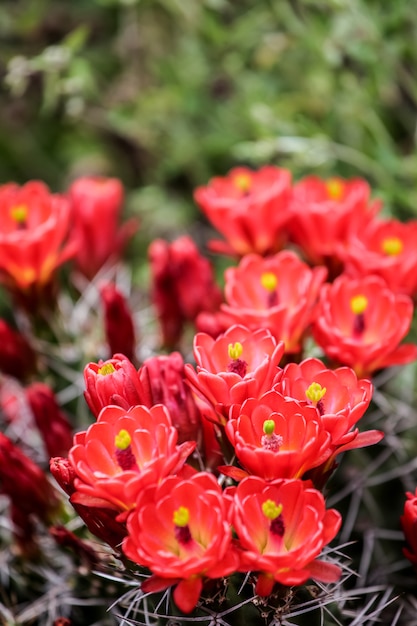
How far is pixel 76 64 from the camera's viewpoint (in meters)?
1.35

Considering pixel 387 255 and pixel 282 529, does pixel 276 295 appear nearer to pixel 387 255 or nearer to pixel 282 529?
pixel 387 255

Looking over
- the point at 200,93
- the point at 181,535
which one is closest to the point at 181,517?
the point at 181,535

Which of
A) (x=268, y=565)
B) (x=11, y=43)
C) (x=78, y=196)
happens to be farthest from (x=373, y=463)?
(x=11, y=43)

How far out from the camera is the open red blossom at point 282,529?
0.60m

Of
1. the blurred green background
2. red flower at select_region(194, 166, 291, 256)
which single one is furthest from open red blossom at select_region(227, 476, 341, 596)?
the blurred green background

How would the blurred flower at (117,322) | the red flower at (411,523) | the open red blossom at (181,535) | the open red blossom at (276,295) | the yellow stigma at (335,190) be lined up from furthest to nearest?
1. the yellow stigma at (335,190)
2. the blurred flower at (117,322)
3. the open red blossom at (276,295)
4. the red flower at (411,523)
5. the open red blossom at (181,535)

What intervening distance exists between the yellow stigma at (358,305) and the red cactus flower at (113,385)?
0.26m

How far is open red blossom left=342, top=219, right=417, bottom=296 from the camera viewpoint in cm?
91

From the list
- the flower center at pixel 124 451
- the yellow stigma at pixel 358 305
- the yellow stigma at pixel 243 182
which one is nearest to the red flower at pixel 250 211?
the yellow stigma at pixel 243 182

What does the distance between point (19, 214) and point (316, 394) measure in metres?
0.50

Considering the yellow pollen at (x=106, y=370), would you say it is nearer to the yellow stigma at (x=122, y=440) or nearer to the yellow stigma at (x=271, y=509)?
the yellow stigma at (x=122, y=440)

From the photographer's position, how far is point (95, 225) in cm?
115

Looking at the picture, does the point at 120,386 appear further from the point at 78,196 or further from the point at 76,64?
the point at 76,64

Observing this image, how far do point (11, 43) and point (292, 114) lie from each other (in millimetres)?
633
